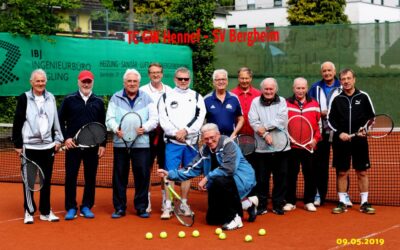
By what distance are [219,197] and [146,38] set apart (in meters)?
12.2

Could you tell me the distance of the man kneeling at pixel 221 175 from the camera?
22.8 ft

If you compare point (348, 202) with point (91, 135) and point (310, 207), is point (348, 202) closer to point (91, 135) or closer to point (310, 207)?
point (310, 207)

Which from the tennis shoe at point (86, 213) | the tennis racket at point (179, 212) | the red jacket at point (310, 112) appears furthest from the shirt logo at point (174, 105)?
the tennis shoe at point (86, 213)

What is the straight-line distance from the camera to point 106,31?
1762 cm

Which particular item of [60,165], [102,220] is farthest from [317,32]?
[102,220]

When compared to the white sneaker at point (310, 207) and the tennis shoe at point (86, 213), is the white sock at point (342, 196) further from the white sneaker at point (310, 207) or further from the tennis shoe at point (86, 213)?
the tennis shoe at point (86, 213)

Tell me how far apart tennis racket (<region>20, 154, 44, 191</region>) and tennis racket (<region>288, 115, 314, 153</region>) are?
293 centimetres

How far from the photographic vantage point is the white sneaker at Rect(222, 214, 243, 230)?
688 cm

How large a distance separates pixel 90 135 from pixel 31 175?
77 centimetres

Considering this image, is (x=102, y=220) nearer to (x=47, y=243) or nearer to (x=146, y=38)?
(x=47, y=243)

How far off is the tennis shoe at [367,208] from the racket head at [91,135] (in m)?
3.07

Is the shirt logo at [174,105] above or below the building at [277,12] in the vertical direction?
below

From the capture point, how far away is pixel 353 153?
7.84 metres

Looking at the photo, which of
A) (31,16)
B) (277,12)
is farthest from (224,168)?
(277,12)
